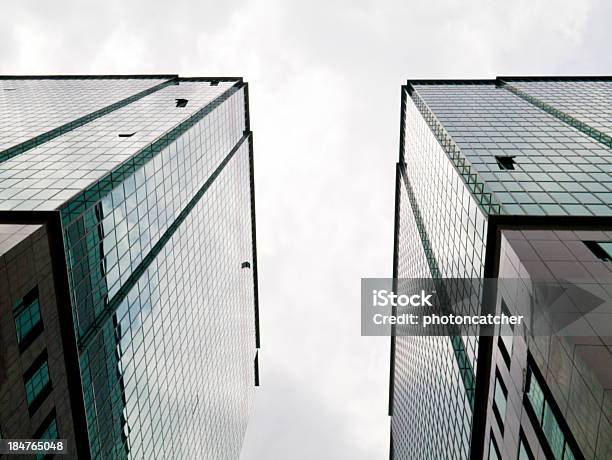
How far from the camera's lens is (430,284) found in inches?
2132

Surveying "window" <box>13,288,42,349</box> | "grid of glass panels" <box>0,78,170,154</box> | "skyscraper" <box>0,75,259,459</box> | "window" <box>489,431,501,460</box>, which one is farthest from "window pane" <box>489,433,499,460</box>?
"grid of glass panels" <box>0,78,170,154</box>

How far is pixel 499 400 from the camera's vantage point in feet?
93.0

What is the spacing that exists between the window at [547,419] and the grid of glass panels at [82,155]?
28453mm

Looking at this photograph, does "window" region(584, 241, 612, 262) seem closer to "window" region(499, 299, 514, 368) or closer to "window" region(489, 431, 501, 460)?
"window" region(499, 299, 514, 368)

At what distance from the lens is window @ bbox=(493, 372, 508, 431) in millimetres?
27422

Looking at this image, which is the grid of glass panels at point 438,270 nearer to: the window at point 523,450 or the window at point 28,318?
the window at point 523,450

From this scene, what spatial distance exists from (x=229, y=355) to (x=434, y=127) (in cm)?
5641

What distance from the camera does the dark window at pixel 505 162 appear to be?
3653 centimetres

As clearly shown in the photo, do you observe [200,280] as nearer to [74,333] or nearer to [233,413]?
[74,333]

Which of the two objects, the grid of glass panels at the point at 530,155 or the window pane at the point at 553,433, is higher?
the grid of glass panels at the point at 530,155

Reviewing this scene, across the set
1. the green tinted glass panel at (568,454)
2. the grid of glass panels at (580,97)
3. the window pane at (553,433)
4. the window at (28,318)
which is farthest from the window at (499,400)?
the grid of glass panels at (580,97)

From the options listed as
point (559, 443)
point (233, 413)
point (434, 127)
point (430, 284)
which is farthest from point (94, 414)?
point (233, 413)

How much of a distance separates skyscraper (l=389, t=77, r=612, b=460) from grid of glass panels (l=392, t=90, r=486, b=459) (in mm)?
169

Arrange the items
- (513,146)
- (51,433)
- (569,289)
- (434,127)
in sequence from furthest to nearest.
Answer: (434,127), (513,146), (51,433), (569,289)
